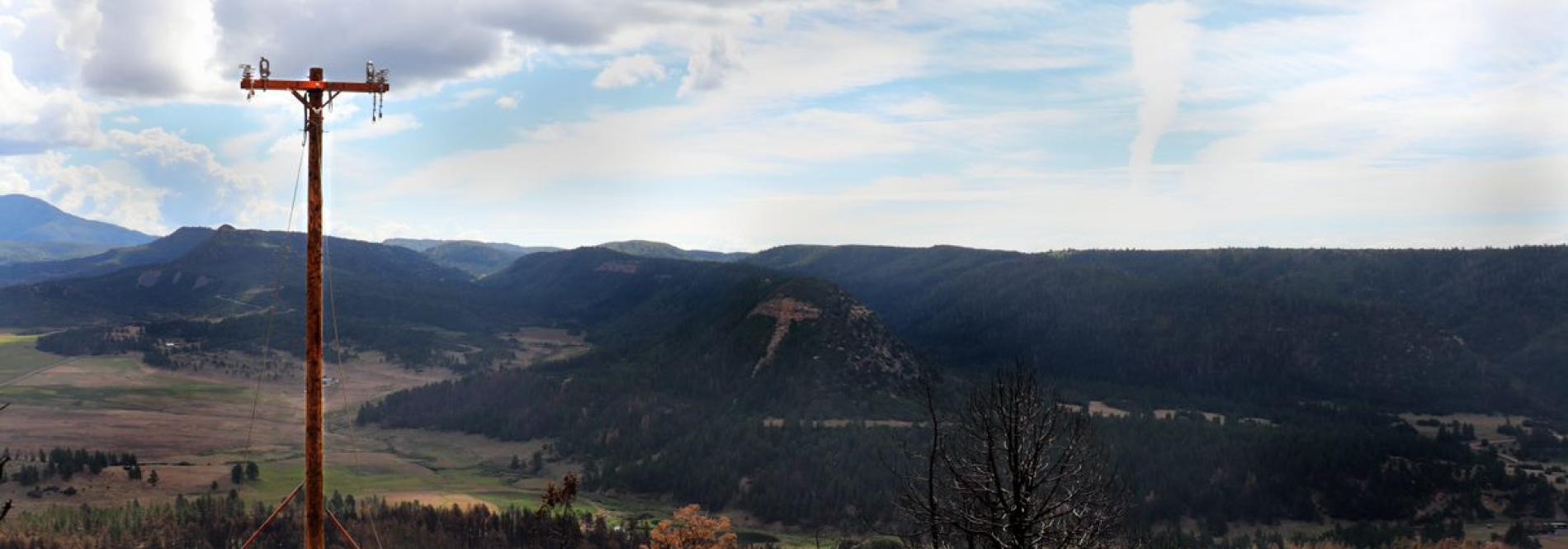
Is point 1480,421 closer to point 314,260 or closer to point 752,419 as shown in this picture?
point 752,419

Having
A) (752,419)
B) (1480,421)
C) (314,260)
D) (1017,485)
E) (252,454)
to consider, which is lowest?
(252,454)

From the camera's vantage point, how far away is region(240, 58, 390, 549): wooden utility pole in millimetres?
20344

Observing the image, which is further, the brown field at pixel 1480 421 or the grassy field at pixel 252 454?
the brown field at pixel 1480 421

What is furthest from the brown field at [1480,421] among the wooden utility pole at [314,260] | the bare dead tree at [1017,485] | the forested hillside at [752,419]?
the wooden utility pole at [314,260]

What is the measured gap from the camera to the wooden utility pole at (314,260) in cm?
2034

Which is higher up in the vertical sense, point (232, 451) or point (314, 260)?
point (314, 260)

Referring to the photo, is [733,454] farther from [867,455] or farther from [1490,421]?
[1490,421]

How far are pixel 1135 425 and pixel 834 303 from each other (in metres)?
70.9

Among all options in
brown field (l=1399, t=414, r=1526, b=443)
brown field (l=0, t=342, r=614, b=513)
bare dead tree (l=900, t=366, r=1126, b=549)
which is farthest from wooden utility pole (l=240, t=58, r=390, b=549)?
brown field (l=1399, t=414, r=1526, b=443)

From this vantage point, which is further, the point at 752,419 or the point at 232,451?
the point at 752,419

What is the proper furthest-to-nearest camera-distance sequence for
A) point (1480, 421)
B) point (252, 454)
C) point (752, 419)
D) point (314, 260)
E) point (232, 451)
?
point (1480, 421)
point (752, 419)
point (232, 451)
point (252, 454)
point (314, 260)

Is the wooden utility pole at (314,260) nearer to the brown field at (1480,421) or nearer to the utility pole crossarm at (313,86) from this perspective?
the utility pole crossarm at (313,86)

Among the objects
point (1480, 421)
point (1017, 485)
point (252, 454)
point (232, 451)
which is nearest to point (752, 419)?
point (252, 454)

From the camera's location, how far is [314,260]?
2047cm
